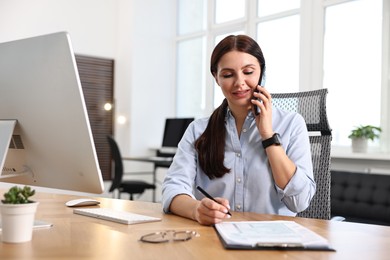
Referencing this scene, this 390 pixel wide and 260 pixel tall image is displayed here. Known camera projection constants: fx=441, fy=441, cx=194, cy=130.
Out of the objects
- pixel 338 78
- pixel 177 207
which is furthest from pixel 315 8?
pixel 177 207

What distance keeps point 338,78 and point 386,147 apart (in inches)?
34.4

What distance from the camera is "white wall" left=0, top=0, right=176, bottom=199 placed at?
6094mm

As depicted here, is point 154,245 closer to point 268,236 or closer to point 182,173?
point 268,236

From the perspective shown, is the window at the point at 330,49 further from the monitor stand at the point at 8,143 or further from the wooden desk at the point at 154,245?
the monitor stand at the point at 8,143

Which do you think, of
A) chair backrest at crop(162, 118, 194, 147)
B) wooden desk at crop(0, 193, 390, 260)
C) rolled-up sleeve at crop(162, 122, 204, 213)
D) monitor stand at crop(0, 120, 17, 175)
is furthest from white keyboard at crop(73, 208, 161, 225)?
chair backrest at crop(162, 118, 194, 147)

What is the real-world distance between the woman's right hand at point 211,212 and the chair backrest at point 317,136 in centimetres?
70

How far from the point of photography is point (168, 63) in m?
6.70

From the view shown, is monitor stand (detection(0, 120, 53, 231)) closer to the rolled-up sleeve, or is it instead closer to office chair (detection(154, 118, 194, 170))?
the rolled-up sleeve

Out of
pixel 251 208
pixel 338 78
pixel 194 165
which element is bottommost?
pixel 251 208

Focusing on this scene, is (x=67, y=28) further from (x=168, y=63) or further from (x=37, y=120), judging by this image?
(x=37, y=120)

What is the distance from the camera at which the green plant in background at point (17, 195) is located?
3.24 ft

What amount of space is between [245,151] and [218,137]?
0.11 m

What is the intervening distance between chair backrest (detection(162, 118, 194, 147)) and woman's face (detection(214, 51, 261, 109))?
12.6 ft

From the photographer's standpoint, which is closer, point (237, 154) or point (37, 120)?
point (37, 120)
